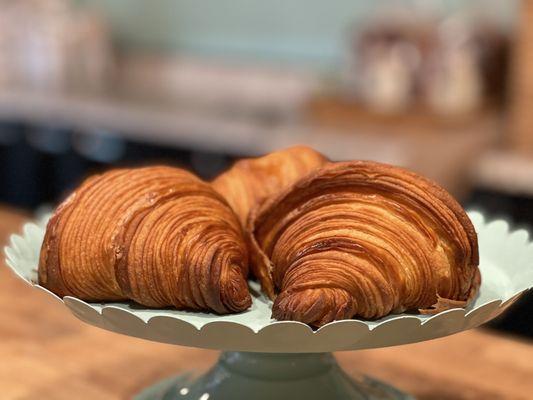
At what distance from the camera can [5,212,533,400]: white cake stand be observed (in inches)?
22.5

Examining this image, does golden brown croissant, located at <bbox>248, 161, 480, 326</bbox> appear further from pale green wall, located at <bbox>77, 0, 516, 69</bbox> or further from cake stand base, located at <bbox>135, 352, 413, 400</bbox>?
pale green wall, located at <bbox>77, 0, 516, 69</bbox>

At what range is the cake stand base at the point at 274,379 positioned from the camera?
2.30 ft

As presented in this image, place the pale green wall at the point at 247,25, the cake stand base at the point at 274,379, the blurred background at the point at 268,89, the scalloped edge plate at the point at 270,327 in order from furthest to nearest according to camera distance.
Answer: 1. the pale green wall at the point at 247,25
2. the blurred background at the point at 268,89
3. the cake stand base at the point at 274,379
4. the scalloped edge plate at the point at 270,327

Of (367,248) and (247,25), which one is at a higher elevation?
(367,248)

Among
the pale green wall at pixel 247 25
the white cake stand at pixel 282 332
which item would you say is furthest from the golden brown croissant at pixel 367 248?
the pale green wall at pixel 247 25

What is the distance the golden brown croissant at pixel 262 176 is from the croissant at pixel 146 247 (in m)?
0.06

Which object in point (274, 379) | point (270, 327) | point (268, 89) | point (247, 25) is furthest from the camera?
point (247, 25)

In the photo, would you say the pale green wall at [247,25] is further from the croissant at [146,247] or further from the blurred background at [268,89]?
the croissant at [146,247]

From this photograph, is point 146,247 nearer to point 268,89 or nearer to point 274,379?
point 274,379

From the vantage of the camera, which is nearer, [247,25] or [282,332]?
[282,332]

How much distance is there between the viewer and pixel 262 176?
75cm

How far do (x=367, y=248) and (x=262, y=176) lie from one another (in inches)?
6.2

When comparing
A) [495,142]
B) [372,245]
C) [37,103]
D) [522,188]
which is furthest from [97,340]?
[37,103]

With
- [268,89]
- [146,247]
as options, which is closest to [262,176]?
[146,247]
